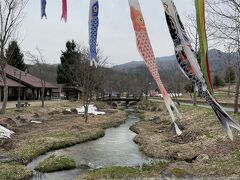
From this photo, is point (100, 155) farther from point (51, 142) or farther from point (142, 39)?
point (142, 39)

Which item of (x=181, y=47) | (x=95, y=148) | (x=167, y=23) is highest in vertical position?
(x=167, y=23)

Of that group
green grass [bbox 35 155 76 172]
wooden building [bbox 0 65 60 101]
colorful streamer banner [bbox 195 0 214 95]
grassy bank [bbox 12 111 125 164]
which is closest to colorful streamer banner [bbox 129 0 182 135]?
colorful streamer banner [bbox 195 0 214 95]

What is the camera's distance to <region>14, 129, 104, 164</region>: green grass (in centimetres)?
1606

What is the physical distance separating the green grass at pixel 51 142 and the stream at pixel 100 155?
0.41 meters

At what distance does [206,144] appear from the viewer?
16.6 metres

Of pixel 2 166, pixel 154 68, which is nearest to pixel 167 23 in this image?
pixel 154 68

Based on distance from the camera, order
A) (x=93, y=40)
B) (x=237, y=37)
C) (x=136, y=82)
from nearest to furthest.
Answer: (x=93, y=40)
(x=237, y=37)
(x=136, y=82)

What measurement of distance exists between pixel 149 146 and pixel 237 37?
7762 mm

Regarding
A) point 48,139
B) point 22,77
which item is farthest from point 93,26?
point 22,77

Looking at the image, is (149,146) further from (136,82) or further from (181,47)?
(136,82)

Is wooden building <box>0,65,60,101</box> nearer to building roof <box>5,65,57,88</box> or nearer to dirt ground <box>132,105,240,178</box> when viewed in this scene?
building roof <box>5,65,57,88</box>

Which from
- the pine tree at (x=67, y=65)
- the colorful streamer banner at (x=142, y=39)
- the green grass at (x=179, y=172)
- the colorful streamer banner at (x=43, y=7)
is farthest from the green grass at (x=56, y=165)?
the pine tree at (x=67, y=65)

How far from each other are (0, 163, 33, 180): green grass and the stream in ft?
1.21

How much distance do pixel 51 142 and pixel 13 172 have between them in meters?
6.65
